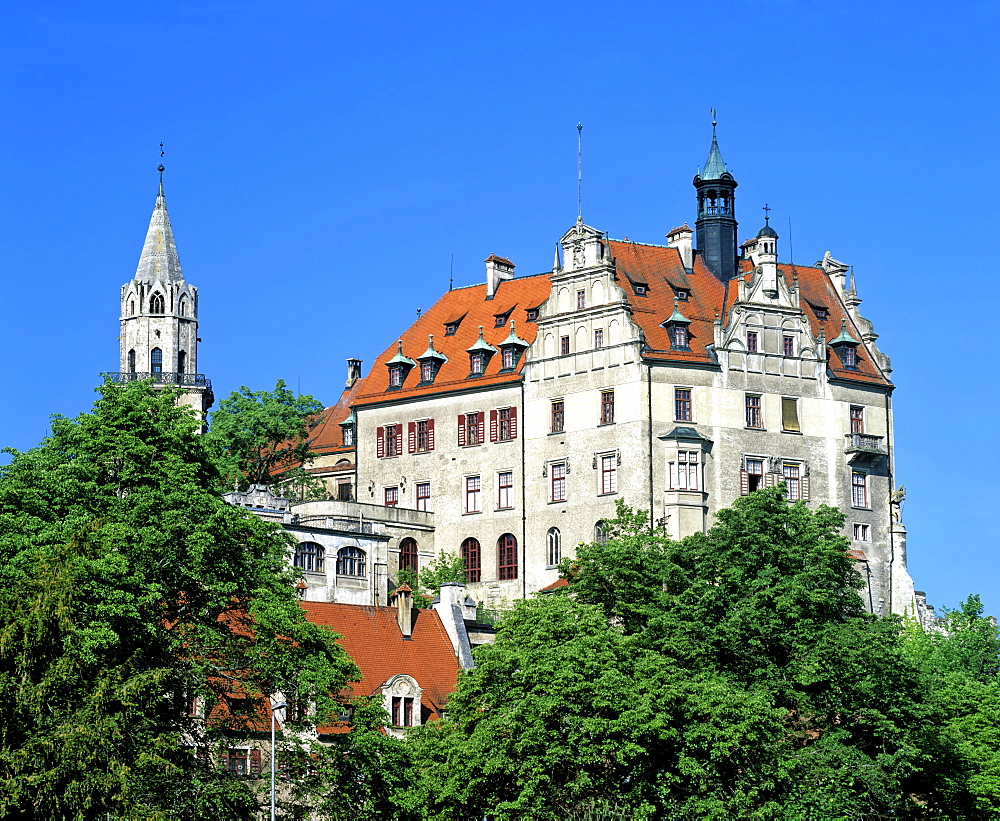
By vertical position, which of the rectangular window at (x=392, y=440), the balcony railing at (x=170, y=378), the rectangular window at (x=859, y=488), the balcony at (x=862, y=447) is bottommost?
the rectangular window at (x=859, y=488)

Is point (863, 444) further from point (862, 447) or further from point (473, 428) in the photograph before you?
point (473, 428)

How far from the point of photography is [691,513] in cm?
10319

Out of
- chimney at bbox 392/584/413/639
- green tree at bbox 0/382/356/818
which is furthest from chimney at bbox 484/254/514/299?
green tree at bbox 0/382/356/818

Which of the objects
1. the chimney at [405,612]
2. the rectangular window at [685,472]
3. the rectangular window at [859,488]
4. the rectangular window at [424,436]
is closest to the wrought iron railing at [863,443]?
the rectangular window at [859,488]

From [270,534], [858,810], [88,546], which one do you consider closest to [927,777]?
[858,810]

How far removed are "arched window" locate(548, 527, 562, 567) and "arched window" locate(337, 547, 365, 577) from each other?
Result: 1065 cm

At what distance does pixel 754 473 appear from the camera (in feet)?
348

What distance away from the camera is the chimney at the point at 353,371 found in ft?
434

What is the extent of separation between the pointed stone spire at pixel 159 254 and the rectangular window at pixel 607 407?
28081mm

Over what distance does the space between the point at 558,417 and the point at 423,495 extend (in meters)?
9.37

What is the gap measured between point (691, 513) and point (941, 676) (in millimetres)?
20718

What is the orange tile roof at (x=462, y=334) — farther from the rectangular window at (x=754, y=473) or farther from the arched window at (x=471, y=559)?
the rectangular window at (x=754, y=473)

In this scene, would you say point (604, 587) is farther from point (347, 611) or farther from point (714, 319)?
point (714, 319)

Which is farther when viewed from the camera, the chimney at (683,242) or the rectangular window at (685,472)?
the chimney at (683,242)
